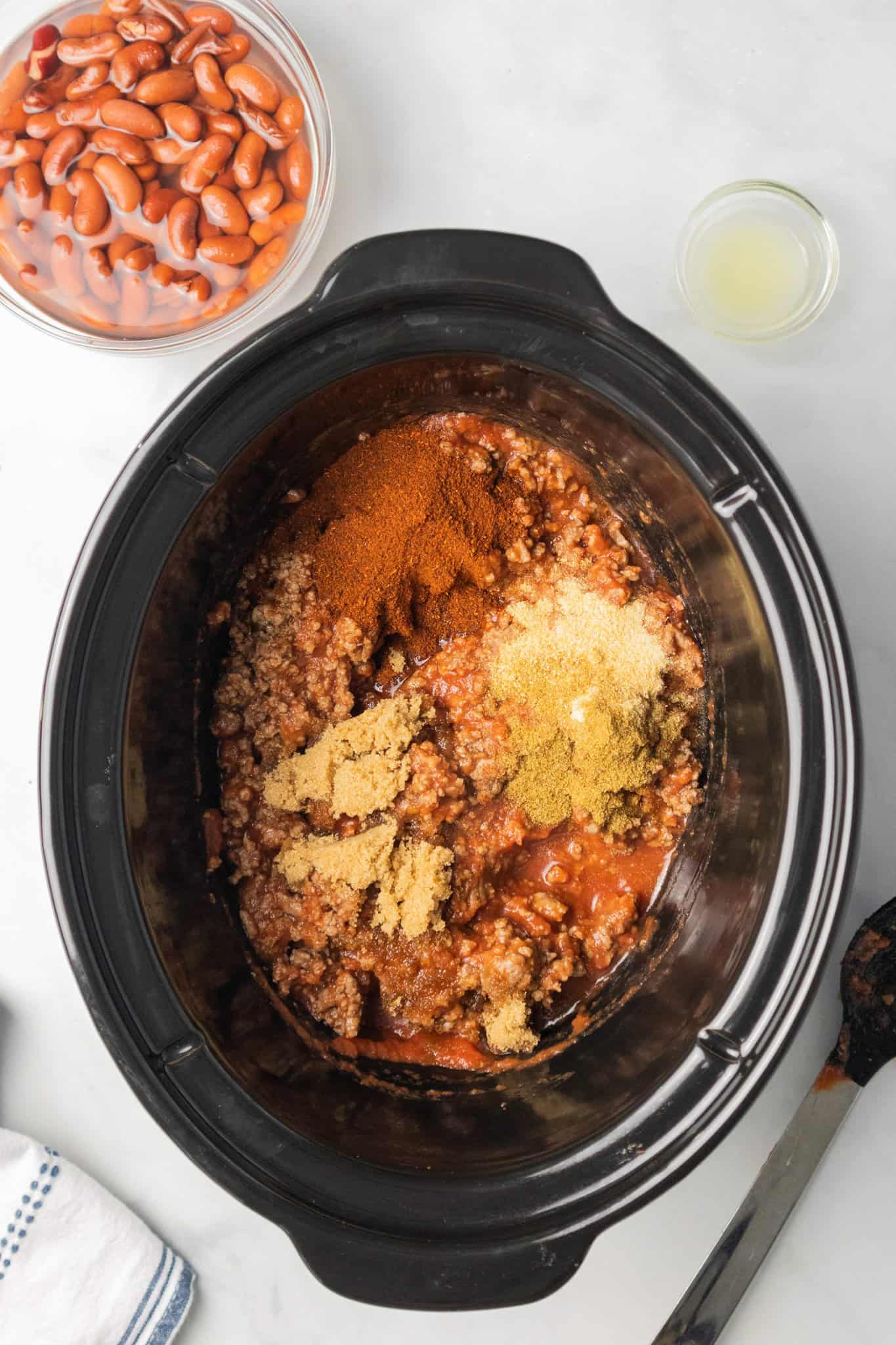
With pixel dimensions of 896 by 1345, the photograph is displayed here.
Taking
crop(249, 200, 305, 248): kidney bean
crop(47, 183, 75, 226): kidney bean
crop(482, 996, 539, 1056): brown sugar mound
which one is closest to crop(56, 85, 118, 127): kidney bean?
crop(47, 183, 75, 226): kidney bean

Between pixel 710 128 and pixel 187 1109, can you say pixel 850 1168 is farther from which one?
pixel 710 128

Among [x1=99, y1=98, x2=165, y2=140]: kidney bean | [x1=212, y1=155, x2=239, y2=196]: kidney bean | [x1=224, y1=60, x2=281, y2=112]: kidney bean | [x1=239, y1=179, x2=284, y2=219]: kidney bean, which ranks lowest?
[x1=239, y1=179, x2=284, y2=219]: kidney bean

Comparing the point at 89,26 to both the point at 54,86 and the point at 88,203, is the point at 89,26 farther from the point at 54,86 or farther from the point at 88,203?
the point at 88,203

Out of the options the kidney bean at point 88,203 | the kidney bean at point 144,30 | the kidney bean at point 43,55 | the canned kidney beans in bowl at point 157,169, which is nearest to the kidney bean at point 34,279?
the canned kidney beans in bowl at point 157,169

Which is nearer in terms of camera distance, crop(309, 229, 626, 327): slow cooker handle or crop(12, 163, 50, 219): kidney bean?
crop(309, 229, 626, 327): slow cooker handle

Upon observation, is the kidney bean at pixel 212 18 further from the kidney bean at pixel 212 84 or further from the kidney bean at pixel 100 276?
the kidney bean at pixel 100 276

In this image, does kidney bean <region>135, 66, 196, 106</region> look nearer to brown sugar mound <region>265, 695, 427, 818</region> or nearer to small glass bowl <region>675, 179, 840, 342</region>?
small glass bowl <region>675, 179, 840, 342</region>

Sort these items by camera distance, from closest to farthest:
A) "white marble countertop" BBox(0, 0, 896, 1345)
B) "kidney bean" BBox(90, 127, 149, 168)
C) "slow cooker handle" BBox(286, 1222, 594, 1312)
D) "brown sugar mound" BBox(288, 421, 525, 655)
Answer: "slow cooker handle" BBox(286, 1222, 594, 1312), "brown sugar mound" BBox(288, 421, 525, 655), "kidney bean" BBox(90, 127, 149, 168), "white marble countertop" BBox(0, 0, 896, 1345)
